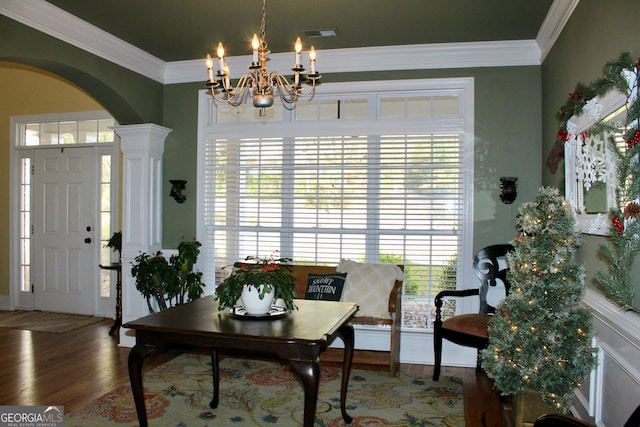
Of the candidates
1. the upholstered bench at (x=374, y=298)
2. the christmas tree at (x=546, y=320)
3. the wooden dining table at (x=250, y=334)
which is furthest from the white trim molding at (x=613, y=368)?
the upholstered bench at (x=374, y=298)

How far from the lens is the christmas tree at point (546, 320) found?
251cm

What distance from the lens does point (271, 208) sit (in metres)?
4.90

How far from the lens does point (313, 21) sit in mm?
3893

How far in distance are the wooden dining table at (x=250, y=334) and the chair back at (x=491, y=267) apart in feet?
5.52

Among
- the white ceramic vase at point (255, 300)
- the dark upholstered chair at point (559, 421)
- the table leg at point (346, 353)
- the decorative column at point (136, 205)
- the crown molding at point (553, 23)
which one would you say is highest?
the crown molding at point (553, 23)

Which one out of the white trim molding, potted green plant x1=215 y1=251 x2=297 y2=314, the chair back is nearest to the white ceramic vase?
potted green plant x1=215 y1=251 x2=297 y2=314

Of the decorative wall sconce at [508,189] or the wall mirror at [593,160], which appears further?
the decorative wall sconce at [508,189]

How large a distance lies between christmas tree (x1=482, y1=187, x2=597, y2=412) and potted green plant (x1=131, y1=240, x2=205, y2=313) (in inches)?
112

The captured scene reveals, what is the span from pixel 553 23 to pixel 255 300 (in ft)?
9.24

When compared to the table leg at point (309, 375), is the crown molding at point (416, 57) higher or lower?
higher

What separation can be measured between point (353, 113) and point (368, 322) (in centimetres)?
189

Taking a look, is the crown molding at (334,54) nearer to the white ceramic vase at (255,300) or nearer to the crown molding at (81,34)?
the crown molding at (81,34)

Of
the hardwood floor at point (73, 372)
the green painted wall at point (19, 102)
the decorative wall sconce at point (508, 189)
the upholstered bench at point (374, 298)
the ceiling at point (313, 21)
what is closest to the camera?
the hardwood floor at point (73, 372)

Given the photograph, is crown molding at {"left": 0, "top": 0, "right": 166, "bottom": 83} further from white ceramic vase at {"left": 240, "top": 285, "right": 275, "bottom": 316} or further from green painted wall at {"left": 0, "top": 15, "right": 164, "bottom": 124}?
white ceramic vase at {"left": 240, "top": 285, "right": 275, "bottom": 316}
